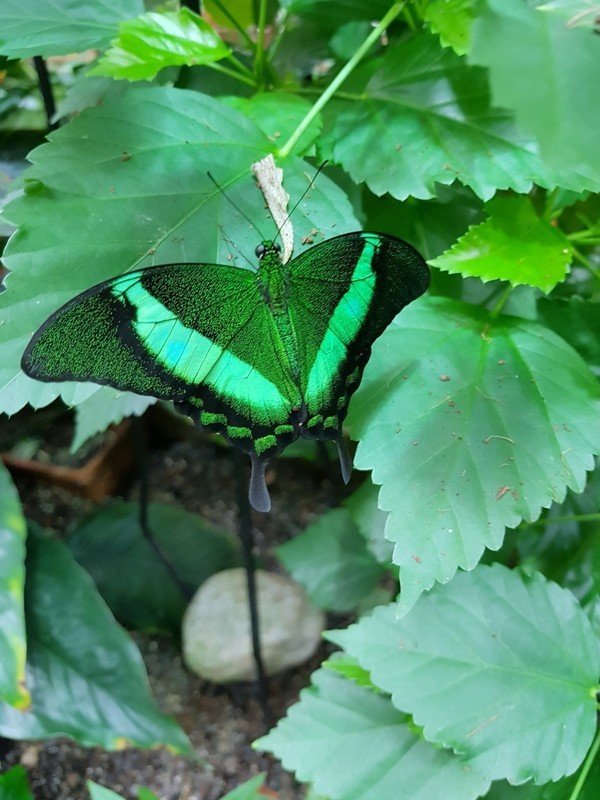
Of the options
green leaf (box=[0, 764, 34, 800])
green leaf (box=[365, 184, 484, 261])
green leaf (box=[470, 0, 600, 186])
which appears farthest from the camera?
green leaf (box=[0, 764, 34, 800])

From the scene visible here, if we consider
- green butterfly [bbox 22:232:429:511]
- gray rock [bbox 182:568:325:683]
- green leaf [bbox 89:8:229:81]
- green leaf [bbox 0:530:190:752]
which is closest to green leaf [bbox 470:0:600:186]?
green butterfly [bbox 22:232:429:511]

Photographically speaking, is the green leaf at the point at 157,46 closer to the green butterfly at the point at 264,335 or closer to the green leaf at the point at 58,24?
the green leaf at the point at 58,24

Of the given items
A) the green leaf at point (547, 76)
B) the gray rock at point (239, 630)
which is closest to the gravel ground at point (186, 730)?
the gray rock at point (239, 630)

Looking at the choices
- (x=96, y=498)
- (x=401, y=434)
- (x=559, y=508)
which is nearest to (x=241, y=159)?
(x=401, y=434)

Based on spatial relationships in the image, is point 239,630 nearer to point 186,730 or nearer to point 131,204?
point 186,730

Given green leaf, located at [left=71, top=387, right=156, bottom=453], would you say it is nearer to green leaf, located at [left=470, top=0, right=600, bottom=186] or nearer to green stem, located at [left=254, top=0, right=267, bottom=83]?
green stem, located at [left=254, top=0, right=267, bottom=83]

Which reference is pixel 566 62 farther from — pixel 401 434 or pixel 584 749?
pixel 584 749

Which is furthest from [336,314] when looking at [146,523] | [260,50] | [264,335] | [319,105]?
[146,523]
